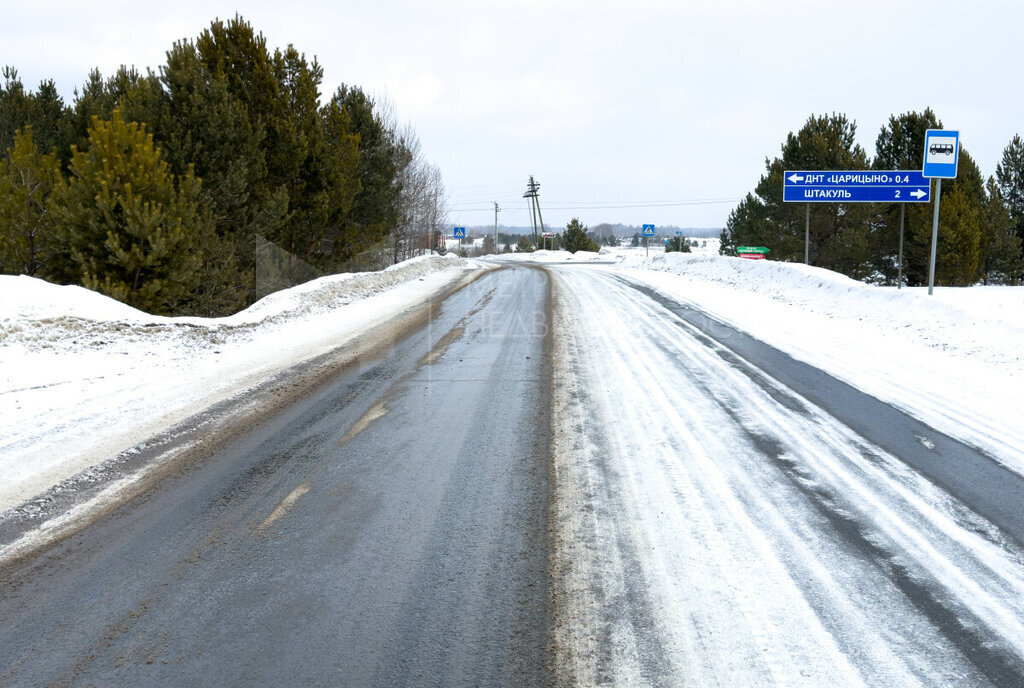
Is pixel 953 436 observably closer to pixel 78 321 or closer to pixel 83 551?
pixel 83 551

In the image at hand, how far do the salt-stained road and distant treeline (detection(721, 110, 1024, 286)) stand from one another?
2869 centimetres

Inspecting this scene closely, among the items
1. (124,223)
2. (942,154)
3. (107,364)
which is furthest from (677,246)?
(107,364)

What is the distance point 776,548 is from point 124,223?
1366 centimetres

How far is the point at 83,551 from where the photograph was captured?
3656 millimetres

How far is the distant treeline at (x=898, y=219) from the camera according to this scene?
29.8m

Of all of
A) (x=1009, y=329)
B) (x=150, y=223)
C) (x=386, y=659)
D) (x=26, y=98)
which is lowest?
(x=386, y=659)

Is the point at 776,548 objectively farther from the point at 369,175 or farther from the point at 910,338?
the point at 369,175

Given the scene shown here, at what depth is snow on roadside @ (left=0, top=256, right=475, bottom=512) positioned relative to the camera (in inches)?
213

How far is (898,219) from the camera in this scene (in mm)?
33062

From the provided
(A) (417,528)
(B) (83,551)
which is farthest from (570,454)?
(B) (83,551)

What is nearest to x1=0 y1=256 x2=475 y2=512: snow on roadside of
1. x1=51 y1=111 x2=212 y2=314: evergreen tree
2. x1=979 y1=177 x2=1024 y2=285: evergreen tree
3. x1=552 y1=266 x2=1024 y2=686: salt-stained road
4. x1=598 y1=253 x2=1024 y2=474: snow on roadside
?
x1=51 y1=111 x2=212 y2=314: evergreen tree

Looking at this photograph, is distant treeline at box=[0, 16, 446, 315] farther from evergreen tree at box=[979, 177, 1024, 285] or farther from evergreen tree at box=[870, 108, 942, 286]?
evergreen tree at box=[979, 177, 1024, 285]

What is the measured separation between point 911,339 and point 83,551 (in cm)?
1109

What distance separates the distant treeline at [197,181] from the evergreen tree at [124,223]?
0.10 feet
